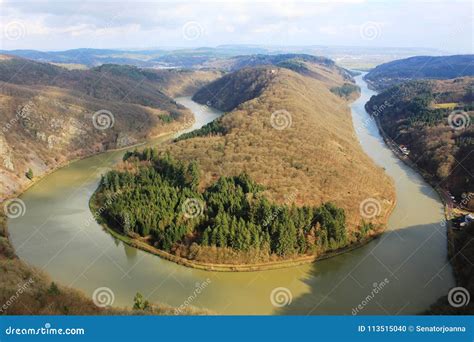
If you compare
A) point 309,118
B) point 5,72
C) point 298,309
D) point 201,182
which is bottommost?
point 298,309

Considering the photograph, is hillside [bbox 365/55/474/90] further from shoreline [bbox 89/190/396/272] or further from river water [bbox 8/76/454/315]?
shoreline [bbox 89/190/396/272]

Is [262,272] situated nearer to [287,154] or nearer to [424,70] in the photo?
[287,154]

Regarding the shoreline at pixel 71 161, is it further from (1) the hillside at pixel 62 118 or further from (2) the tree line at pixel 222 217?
(2) the tree line at pixel 222 217

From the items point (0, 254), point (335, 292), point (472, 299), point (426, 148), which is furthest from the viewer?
point (426, 148)

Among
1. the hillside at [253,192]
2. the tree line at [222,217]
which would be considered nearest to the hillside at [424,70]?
the hillside at [253,192]

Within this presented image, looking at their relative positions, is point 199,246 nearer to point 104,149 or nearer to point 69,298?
point 69,298

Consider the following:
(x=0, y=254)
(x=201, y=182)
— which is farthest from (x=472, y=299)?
(x=0, y=254)

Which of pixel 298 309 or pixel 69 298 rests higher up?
pixel 69 298
